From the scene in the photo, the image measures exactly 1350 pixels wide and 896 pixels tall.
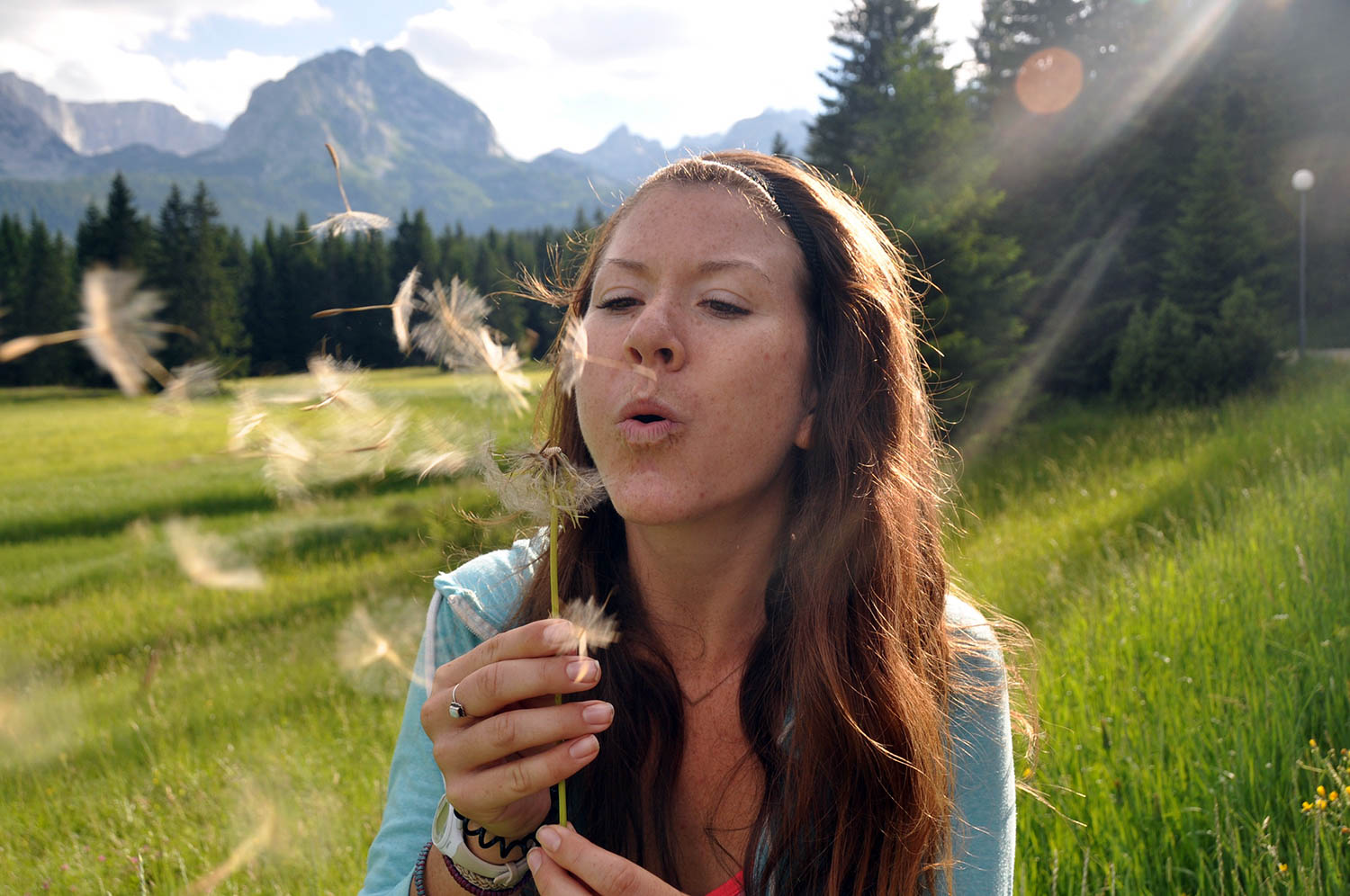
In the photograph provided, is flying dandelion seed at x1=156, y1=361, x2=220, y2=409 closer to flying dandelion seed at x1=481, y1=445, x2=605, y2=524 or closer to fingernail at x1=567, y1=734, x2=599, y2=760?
flying dandelion seed at x1=481, y1=445, x2=605, y2=524

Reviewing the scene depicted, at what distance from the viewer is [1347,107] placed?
37.0m

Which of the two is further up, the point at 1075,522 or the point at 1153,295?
the point at 1153,295

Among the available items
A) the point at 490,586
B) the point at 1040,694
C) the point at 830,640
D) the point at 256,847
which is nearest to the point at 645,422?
the point at 830,640

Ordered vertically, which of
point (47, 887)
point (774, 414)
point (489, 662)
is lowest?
point (47, 887)

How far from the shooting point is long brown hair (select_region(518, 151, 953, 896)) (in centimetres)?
190

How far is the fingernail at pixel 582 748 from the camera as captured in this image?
1.35 metres

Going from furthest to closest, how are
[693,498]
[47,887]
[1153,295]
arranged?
[1153,295] < [47,887] < [693,498]

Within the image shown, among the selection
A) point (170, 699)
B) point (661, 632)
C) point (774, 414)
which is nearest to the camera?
point (774, 414)

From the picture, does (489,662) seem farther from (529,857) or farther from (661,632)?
(661,632)

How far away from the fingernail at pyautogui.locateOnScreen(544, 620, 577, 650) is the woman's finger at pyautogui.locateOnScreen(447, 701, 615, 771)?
10 cm

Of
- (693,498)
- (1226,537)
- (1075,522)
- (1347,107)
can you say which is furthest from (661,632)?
(1347,107)

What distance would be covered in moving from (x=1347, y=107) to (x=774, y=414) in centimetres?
4861

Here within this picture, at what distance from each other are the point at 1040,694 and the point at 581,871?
3383 millimetres

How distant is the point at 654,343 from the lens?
1.57 meters
